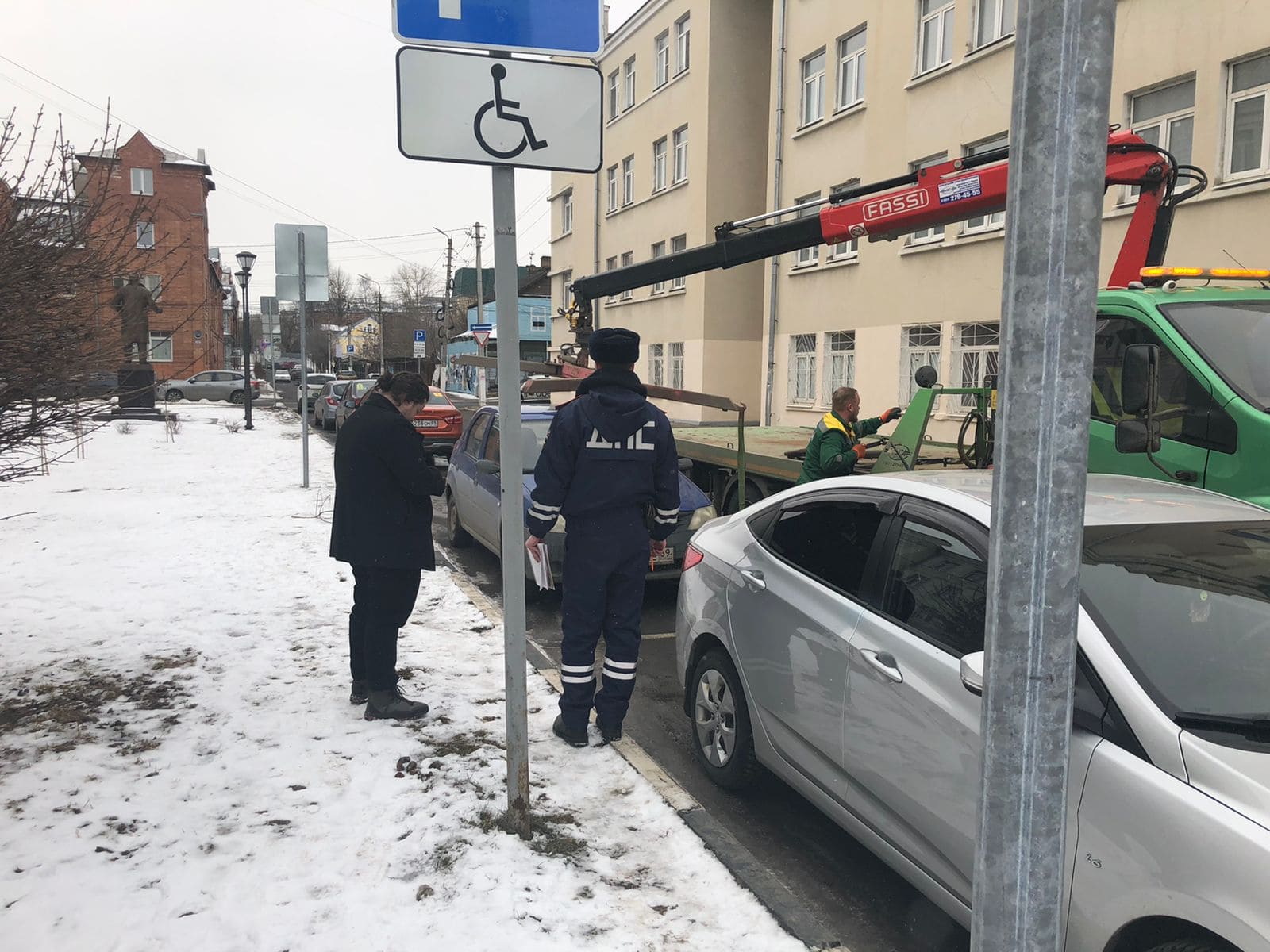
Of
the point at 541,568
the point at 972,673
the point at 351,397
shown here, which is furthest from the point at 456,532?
the point at 351,397

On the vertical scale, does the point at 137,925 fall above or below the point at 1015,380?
below

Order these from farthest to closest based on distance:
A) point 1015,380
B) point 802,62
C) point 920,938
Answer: point 802,62 < point 920,938 < point 1015,380

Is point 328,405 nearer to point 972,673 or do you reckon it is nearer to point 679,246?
point 679,246

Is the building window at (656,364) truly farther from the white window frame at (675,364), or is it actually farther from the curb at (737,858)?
the curb at (737,858)

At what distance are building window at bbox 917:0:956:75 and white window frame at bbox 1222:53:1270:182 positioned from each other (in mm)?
5801

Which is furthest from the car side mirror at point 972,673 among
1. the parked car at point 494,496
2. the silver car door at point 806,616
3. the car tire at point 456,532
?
the car tire at point 456,532

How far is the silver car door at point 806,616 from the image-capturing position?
3.47 meters

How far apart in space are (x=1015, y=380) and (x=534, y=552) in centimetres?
333

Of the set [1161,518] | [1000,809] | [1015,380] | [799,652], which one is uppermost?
[1015,380]

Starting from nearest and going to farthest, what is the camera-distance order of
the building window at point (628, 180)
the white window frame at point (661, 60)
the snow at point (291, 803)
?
the snow at point (291, 803)
the white window frame at point (661, 60)
the building window at point (628, 180)

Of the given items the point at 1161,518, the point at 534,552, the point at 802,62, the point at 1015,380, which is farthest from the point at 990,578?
the point at 802,62

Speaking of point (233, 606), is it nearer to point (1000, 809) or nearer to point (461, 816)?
point (461, 816)

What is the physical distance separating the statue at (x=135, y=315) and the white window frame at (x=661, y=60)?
985 inches

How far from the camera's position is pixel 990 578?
5.24ft
